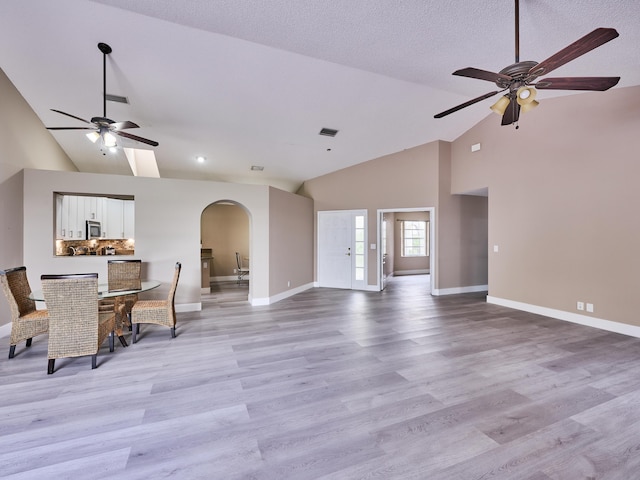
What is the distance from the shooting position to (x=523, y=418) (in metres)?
2.14

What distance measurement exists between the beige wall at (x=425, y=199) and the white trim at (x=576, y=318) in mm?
1401

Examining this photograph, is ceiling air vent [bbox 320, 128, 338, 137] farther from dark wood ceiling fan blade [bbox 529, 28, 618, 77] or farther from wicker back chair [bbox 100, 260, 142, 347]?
wicker back chair [bbox 100, 260, 142, 347]

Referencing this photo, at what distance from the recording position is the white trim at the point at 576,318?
3942 millimetres

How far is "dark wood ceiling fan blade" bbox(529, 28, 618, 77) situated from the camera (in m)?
1.81

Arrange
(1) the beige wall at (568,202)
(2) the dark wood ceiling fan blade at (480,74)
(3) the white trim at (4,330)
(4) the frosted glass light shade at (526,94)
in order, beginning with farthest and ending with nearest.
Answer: (1) the beige wall at (568,202) < (3) the white trim at (4,330) < (4) the frosted glass light shade at (526,94) < (2) the dark wood ceiling fan blade at (480,74)

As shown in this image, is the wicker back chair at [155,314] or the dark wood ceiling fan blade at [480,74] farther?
the wicker back chair at [155,314]

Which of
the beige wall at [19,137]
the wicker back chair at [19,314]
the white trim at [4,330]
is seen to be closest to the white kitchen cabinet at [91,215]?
the beige wall at [19,137]

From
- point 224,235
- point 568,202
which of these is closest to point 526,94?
point 568,202

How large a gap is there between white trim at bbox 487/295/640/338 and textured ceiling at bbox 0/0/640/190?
3251 mm

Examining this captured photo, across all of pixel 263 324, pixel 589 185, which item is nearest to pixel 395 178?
pixel 589 185

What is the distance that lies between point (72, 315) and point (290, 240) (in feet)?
14.0

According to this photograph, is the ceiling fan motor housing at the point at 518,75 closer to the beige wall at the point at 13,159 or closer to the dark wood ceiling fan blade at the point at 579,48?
the dark wood ceiling fan blade at the point at 579,48

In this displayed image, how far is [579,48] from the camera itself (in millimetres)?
1995

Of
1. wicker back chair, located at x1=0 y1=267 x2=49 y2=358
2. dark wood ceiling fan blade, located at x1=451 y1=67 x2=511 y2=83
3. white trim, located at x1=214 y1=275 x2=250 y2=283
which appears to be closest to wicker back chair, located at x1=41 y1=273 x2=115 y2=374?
wicker back chair, located at x1=0 y1=267 x2=49 y2=358
